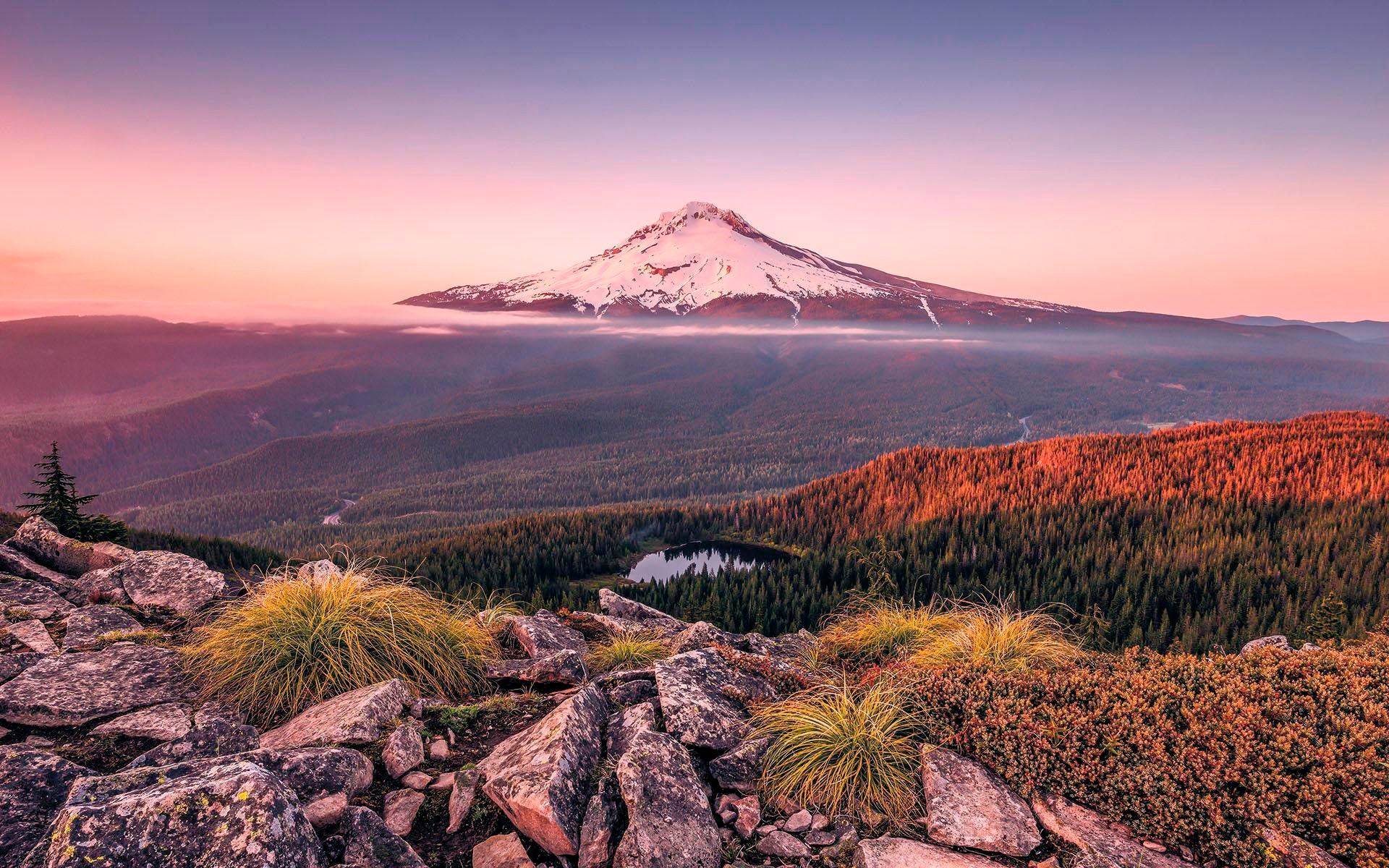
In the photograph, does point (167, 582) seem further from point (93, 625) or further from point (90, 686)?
point (90, 686)

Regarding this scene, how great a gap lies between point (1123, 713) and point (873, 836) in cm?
265

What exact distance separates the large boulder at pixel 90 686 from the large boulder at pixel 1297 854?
417 inches

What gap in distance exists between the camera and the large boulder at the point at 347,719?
618 centimetres

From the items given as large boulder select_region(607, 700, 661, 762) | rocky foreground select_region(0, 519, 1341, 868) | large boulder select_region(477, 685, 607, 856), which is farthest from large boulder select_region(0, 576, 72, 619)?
large boulder select_region(607, 700, 661, 762)

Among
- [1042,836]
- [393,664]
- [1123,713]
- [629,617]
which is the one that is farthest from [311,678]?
[629,617]

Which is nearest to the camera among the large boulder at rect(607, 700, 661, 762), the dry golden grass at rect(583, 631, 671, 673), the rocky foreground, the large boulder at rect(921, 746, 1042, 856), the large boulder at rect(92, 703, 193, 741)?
the rocky foreground

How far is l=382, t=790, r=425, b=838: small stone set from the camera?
17.1 ft

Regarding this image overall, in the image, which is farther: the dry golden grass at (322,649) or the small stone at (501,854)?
the dry golden grass at (322,649)

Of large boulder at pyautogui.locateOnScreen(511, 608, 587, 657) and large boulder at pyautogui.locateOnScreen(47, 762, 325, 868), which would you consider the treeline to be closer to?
large boulder at pyautogui.locateOnScreen(511, 608, 587, 657)

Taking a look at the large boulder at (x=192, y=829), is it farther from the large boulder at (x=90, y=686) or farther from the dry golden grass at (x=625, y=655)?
the dry golden grass at (x=625, y=655)

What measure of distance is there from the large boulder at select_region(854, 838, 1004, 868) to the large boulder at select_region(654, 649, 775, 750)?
1.82 metres

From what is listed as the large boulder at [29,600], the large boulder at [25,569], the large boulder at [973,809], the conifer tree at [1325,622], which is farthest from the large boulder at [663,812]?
the conifer tree at [1325,622]

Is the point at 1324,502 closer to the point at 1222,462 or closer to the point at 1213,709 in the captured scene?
the point at 1222,462

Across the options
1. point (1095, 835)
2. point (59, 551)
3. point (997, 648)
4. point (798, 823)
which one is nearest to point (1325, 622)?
point (997, 648)
